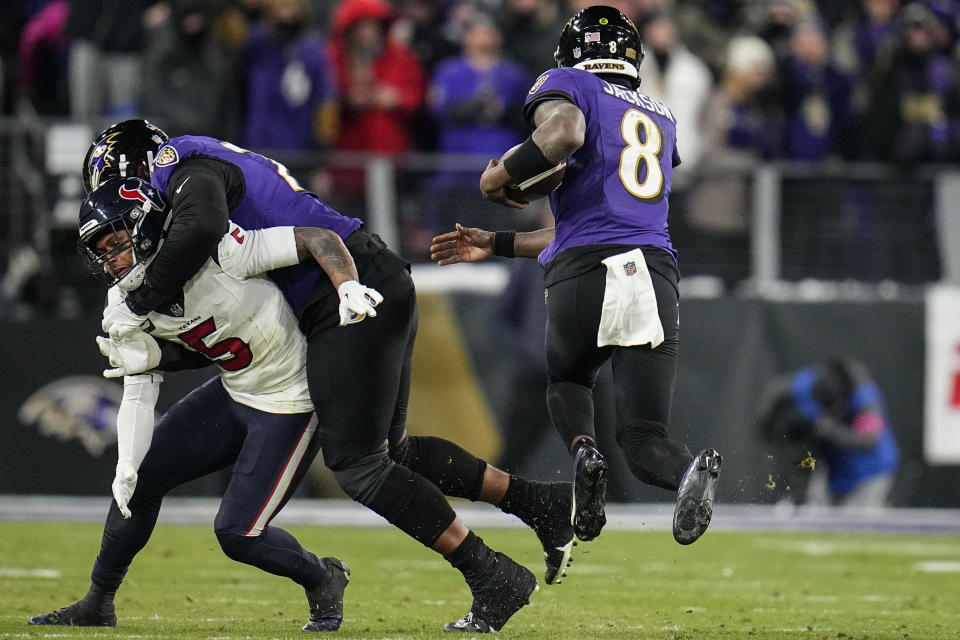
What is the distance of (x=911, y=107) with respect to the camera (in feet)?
35.5

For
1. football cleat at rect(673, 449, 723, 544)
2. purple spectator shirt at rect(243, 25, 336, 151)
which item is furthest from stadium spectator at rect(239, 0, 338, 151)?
football cleat at rect(673, 449, 723, 544)

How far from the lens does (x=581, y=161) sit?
546 centimetres

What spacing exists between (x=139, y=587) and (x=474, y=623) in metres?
2.14

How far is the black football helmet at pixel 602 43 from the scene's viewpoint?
18.4ft

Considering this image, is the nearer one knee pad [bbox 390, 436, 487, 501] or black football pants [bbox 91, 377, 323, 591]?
black football pants [bbox 91, 377, 323, 591]

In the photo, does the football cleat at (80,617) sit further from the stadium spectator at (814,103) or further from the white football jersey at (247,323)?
the stadium spectator at (814,103)

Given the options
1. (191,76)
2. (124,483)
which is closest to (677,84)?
(191,76)

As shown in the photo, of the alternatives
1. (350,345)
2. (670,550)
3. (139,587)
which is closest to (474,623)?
(350,345)

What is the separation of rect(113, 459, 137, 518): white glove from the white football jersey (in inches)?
17.7

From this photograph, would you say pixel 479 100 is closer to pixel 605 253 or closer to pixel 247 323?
pixel 605 253

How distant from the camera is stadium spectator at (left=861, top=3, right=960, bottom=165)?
35.2ft

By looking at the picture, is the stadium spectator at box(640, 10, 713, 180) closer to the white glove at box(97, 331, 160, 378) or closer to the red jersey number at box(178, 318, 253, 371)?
the red jersey number at box(178, 318, 253, 371)

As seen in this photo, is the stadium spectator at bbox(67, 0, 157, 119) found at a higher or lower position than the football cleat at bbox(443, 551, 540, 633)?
higher

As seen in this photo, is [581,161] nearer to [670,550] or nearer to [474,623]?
[474,623]
